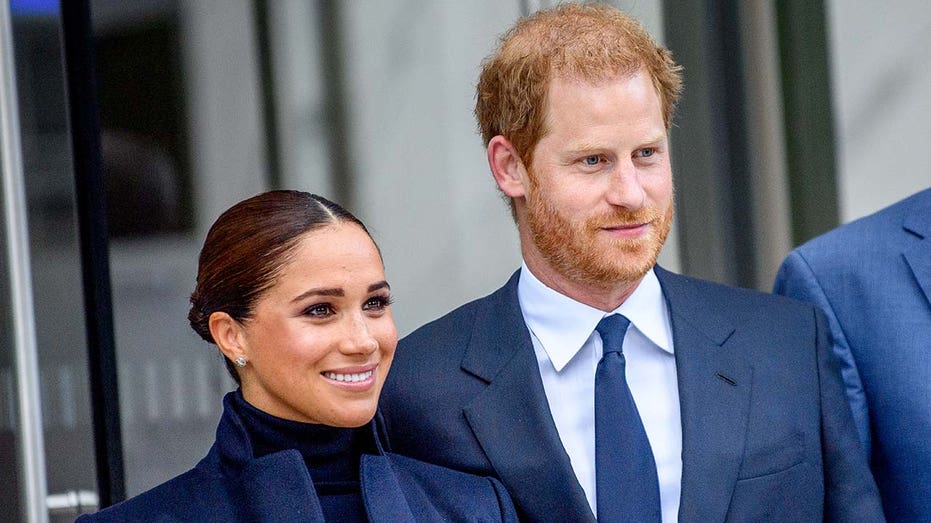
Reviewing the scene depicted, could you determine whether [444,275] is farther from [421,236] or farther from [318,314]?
[318,314]

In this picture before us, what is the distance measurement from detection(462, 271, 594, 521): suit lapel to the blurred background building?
113cm

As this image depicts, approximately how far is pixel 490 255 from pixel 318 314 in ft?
5.16

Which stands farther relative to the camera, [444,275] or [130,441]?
[444,275]

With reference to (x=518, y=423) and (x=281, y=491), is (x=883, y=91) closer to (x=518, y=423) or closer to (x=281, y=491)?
(x=518, y=423)

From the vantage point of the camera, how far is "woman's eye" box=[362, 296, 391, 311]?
7.68 ft

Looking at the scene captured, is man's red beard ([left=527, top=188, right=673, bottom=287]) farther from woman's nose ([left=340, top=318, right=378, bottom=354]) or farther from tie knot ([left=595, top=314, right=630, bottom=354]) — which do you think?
woman's nose ([left=340, top=318, right=378, bottom=354])

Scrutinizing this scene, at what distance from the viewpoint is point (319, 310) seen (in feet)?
7.50

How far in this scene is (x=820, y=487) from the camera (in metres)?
2.51

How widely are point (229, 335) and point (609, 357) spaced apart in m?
0.67

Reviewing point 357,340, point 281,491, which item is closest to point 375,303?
point 357,340

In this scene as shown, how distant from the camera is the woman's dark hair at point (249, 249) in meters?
2.29

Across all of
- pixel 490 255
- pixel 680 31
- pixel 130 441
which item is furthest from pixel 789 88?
pixel 130 441

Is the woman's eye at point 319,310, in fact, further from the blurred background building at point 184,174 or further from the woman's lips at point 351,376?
the blurred background building at point 184,174

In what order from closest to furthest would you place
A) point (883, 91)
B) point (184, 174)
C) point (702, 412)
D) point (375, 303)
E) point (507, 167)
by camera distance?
point (375, 303) < point (702, 412) < point (507, 167) < point (184, 174) < point (883, 91)
